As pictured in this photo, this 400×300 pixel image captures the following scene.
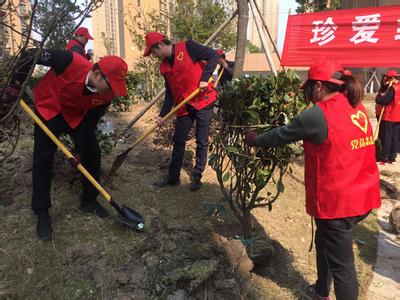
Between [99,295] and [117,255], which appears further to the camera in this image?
[117,255]

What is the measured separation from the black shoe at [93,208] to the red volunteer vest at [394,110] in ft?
18.5

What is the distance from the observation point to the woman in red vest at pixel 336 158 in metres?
2.38

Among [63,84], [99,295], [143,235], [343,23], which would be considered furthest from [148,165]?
[343,23]

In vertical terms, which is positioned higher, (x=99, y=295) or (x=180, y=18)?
(x=180, y=18)

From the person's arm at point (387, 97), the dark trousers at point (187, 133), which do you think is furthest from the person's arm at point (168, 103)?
the person's arm at point (387, 97)

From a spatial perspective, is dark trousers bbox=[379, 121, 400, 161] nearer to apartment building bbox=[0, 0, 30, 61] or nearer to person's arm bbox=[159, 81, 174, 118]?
person's arm bbox=[159, 81, 174, 118]

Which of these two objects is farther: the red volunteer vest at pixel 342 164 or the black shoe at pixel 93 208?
the black shoe at pixel 93 208

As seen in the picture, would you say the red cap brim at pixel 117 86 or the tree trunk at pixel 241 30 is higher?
the tree trunk at pixel 241 30

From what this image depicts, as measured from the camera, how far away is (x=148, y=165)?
497cm

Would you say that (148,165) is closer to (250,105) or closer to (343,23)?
(250,105)

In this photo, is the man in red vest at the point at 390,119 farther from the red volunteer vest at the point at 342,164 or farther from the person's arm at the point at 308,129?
the person's arm at the point at 308,129

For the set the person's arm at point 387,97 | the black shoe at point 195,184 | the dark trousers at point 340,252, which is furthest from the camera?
the person's arm at point 387,97

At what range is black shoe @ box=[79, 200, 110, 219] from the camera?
3474mm

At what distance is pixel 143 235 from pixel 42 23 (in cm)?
206
